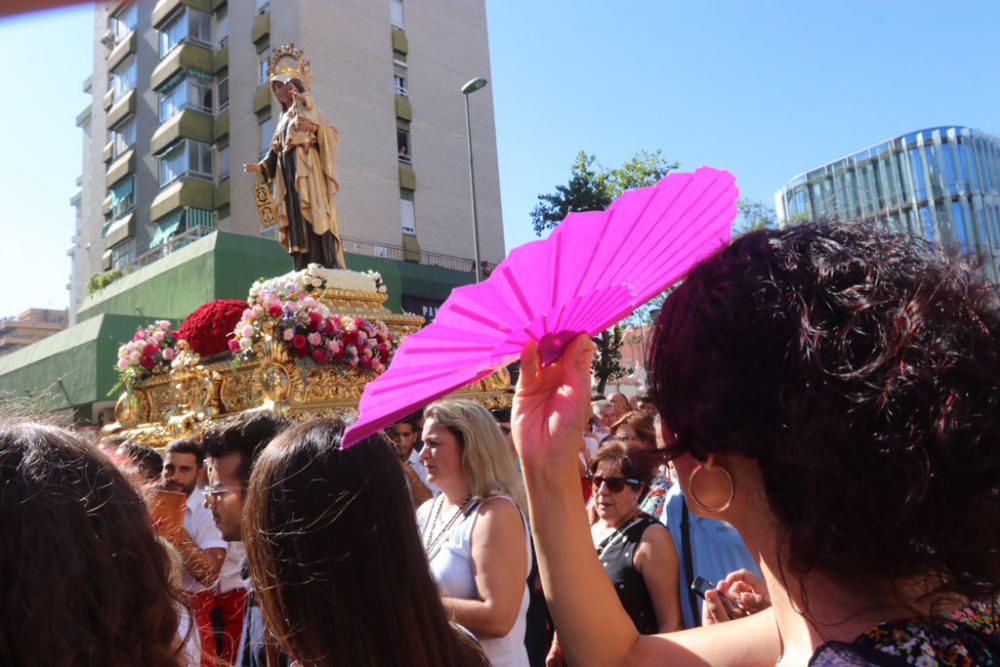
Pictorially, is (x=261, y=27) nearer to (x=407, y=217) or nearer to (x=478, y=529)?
(x=407, y=217)

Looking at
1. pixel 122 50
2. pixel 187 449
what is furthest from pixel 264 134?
pixel 187 449

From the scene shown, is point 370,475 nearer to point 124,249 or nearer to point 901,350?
point 901,350

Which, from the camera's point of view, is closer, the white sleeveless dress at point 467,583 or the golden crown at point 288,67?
the white sleeveless dress at point 467,583

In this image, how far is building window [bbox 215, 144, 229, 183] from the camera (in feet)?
84.4

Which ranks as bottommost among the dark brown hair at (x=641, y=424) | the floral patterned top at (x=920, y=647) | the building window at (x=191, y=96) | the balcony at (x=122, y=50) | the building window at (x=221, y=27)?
the floral patterned top at (x=920, y=647)

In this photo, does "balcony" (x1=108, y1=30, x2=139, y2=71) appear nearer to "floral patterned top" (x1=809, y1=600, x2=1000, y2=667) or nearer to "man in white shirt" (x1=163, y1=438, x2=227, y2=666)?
"man in white shirt" (x1=163, y1=438, x2=227, y2=666)

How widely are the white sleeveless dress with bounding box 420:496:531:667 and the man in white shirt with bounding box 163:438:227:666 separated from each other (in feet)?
3.65

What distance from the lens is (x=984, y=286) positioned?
1.09 metres

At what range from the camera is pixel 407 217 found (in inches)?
989

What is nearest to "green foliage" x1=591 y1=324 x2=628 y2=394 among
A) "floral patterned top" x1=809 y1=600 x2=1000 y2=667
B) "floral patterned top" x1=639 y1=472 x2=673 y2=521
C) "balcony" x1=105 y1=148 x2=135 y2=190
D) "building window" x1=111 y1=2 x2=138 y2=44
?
"floral patterned top" x1=639 y1=472 x2=673 y2=521

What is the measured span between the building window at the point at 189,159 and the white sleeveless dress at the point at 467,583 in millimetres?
25574

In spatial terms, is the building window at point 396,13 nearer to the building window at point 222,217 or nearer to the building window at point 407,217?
the building window at point 407,217

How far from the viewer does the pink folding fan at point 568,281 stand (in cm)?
120

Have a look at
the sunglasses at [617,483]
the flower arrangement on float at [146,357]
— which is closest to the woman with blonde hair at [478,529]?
the sunglasses at [617,483]
